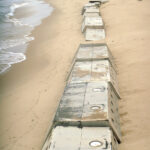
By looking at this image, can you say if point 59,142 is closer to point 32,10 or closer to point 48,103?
point 48,103

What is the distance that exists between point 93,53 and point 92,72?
4.23 feet

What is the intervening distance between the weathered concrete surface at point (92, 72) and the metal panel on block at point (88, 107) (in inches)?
10.4

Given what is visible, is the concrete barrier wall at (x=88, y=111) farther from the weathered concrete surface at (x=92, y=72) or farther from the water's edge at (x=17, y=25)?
the water's edge at (x=17, y=25)

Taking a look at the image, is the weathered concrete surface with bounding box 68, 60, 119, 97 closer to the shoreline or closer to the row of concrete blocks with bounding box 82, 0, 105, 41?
the shoreline

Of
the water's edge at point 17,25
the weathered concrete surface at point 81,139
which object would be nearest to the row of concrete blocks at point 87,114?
the weathered concrete surface at point 81,139

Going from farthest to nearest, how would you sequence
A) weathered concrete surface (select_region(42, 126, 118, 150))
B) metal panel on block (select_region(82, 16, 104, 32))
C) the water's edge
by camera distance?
metal panel on block (select_region(82, 16, 104, 32)) < the water's edge < weathered concrete surface (select_region(42, 126, 118, 150))

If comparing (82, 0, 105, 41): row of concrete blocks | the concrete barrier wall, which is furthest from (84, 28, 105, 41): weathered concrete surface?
the concrete barrier wall

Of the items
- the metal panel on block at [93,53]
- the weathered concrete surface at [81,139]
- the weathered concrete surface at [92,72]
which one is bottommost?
the weathered concrete surface at [81,139]

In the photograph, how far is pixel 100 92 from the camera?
577cm

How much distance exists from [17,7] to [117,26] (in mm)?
9895

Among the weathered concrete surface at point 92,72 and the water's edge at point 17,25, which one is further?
the water's edge at point 17,25

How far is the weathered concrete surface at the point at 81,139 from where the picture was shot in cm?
445

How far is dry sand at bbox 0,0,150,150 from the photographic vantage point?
18.9 ft

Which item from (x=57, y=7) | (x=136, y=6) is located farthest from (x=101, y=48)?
(x=57, y=7)
